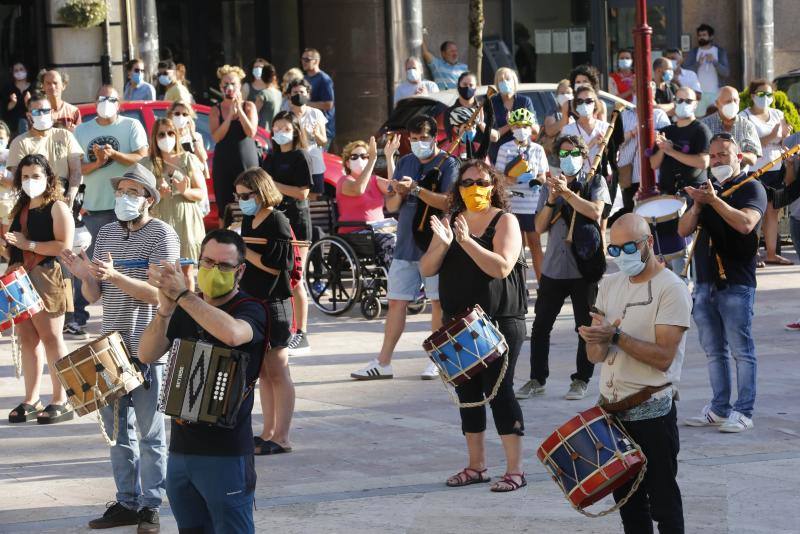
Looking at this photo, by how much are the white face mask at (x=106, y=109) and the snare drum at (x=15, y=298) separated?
394cm

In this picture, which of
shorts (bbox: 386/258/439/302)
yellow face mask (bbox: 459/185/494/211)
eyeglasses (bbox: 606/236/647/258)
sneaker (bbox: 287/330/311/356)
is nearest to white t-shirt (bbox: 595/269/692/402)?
eyeglasses (bbox: 606/236/647/258)

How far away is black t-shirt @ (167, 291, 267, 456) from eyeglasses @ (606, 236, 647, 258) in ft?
5.31

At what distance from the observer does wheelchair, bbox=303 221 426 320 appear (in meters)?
14.1

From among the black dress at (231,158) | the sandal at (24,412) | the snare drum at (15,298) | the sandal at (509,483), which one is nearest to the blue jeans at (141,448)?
the sandal at (509,483)

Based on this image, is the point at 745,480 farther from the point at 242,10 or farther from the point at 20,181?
the point at 242,10

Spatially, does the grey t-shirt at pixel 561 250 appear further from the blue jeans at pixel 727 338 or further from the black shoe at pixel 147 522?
the black shoe at pixel 147 522

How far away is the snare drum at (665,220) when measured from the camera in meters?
11.6

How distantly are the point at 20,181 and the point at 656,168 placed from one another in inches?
237

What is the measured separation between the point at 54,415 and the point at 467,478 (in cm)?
329

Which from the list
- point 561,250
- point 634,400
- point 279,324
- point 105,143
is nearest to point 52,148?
point 105,143

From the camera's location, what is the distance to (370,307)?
46.3 feet

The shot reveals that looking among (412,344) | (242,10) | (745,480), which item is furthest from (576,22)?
(745,480)

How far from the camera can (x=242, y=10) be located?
26438 millimetres

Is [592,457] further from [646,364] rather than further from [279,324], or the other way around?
[279,324]
